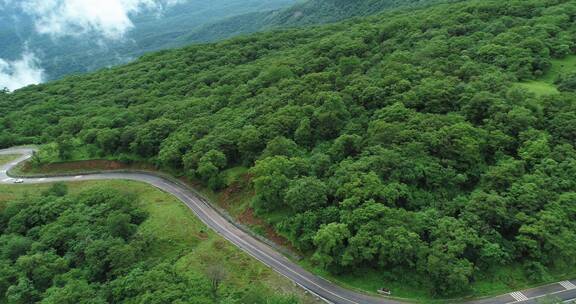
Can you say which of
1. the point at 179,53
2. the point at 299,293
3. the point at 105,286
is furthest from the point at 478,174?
the point at 179,53

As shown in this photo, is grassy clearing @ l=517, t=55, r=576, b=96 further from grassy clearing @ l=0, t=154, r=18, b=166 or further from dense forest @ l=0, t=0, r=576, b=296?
grassy clearing @ l=0, t=154, r=18, b=166

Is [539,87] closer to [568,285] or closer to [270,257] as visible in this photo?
[568,285]

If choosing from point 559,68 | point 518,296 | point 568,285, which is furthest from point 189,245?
point 559,68

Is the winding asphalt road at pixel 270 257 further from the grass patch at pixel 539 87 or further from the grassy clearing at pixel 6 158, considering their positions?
the grass patch at pixel 539 87

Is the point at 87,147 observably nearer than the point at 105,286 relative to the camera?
No

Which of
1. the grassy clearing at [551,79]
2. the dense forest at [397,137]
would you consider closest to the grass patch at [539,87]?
the grassy clearing at [551,79]

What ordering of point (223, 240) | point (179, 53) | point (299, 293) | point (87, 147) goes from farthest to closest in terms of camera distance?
1. point (179, 53)
2. point (87, 147)
3. point (223, 240)
4. point (299, 293)

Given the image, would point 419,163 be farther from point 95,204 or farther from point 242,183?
point 95,204
